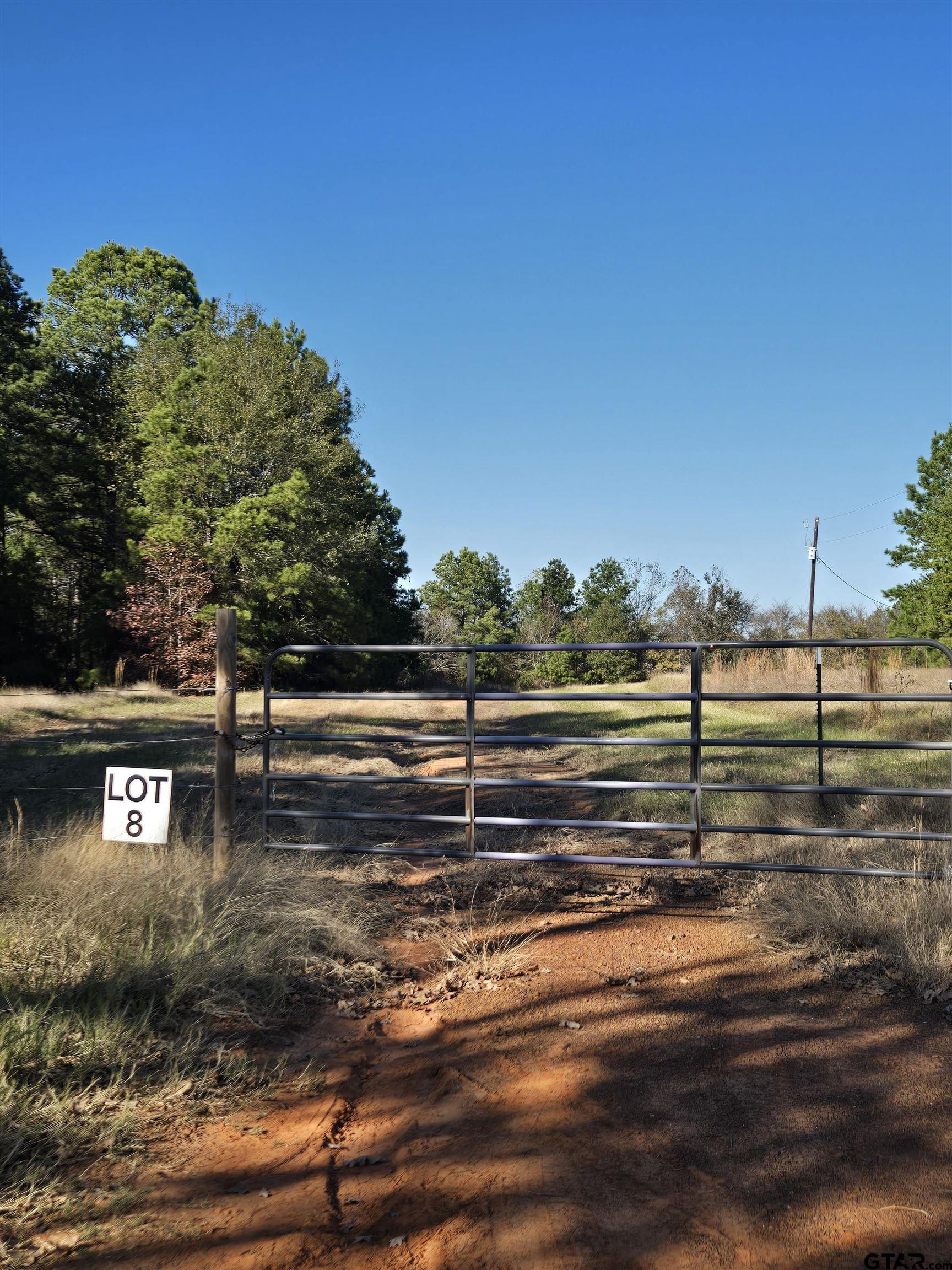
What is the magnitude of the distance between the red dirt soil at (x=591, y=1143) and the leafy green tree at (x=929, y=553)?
39.2 meters

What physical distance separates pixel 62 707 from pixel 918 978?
19.1m

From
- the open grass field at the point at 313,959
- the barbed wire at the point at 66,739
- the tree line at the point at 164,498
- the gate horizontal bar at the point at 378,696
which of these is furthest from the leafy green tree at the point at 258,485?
the gate horizontal bar at the point at 378,696

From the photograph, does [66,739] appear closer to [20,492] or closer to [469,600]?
[20,492]

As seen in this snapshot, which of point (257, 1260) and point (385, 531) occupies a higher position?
point (385, 531)

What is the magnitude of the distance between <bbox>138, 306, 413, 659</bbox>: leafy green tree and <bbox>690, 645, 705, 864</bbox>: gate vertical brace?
25.4 meters

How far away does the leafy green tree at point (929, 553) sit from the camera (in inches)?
1555

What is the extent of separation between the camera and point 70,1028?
12.9 feet

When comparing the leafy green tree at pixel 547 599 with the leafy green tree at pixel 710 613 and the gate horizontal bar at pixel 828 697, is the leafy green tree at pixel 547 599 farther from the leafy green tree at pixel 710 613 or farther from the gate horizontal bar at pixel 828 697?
the gate horizontal bar at pixel 828 697

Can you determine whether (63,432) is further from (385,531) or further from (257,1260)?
(257,1260)

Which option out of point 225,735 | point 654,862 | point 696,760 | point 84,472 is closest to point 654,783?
point 696,760

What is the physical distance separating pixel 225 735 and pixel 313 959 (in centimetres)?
198

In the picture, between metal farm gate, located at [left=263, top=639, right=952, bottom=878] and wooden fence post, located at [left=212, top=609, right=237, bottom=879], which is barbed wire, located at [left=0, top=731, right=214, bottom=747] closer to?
wooden fence post, located at [left=212, top=609, right=237, bottom=879]

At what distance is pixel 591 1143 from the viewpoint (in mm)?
3291

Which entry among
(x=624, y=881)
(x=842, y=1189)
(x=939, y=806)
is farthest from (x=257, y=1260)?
(x=939, y=806)
